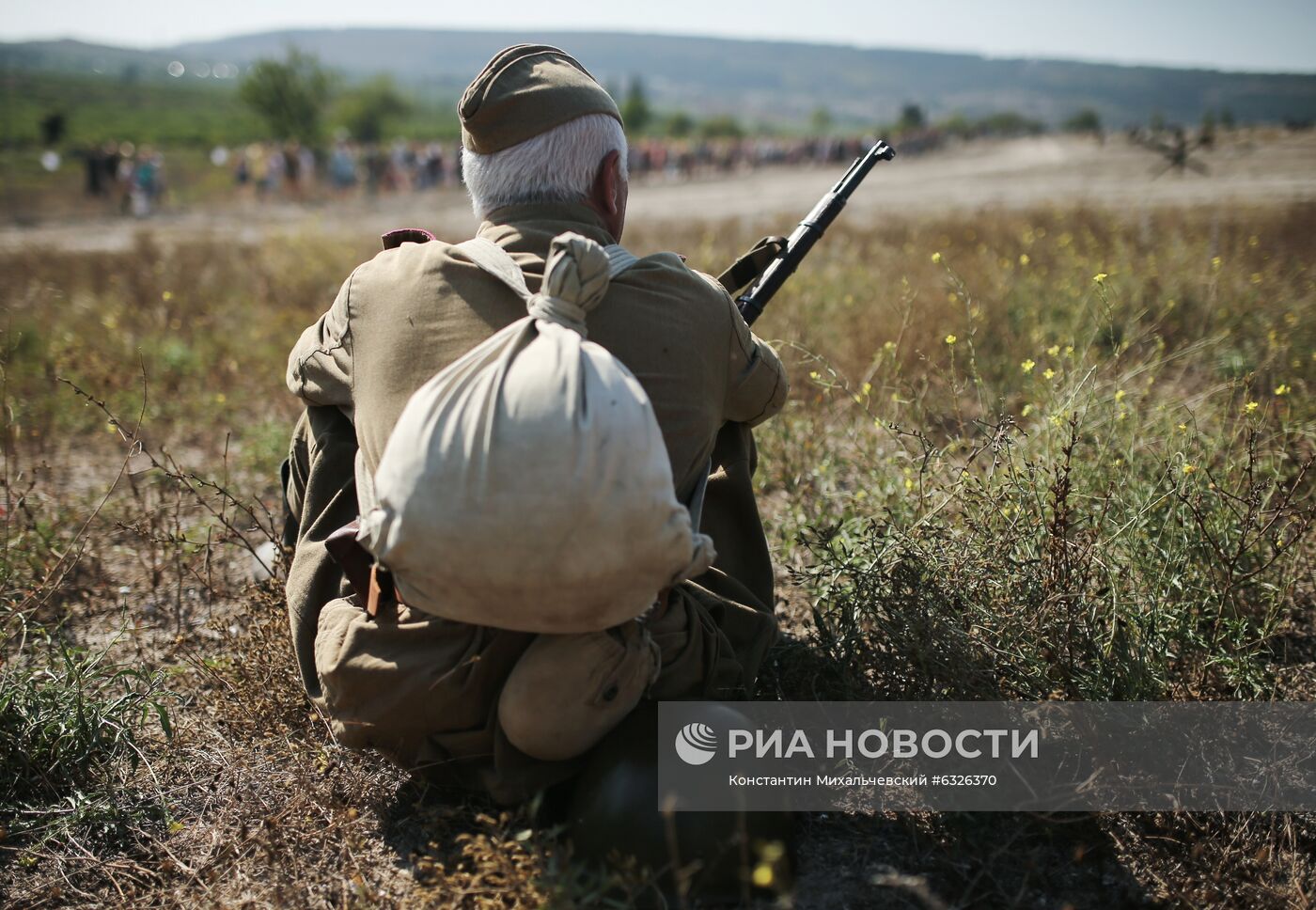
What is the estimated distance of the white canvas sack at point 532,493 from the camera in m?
1.57

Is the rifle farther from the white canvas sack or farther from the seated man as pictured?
the white canvas sack

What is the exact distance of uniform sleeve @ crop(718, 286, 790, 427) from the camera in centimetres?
225

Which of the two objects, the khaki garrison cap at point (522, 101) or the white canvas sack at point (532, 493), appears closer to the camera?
the white canvas sack at point (532, 493)

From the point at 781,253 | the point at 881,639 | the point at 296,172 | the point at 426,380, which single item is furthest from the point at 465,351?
the point at 296,172

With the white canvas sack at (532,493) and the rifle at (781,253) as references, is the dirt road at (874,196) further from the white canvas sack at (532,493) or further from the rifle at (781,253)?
the white canvas sack at (532,493)

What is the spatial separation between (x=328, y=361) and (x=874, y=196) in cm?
2725

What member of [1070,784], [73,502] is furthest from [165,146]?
[1070,784]

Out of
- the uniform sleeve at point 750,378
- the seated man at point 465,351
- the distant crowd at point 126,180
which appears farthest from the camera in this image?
the distant crowd at point 126,180

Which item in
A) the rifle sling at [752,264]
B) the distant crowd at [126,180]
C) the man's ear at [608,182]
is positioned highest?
the man's ear at [608,182]

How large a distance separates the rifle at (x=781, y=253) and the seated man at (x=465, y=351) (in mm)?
494

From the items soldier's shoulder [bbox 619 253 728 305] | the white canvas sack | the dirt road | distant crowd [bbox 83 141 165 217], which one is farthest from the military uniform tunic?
distant crowd [bbox 83 141 165 217]

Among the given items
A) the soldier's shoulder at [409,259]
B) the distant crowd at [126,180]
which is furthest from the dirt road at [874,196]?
the soldier's shoulder at [409,259]

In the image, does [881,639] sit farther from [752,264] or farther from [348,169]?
[348,169]

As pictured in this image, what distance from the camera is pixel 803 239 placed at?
9.80ft
